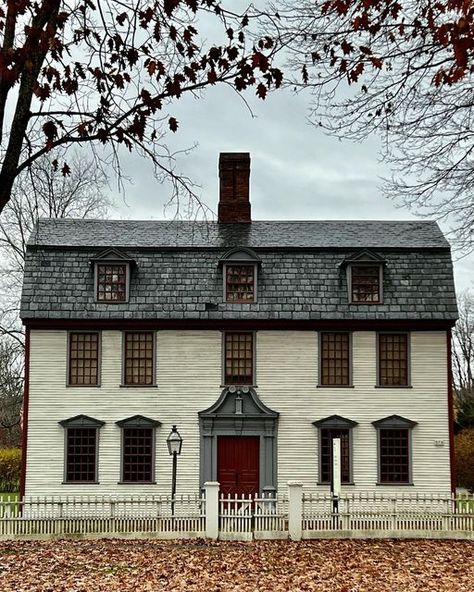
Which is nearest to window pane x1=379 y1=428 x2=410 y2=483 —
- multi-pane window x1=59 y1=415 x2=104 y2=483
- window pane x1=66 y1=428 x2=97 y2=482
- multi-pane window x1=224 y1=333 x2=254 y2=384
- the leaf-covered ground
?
multi-pane window x1=224 y1=333 x2=254 y2=384

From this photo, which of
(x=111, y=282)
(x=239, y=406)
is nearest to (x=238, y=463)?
(x=239, y=406)

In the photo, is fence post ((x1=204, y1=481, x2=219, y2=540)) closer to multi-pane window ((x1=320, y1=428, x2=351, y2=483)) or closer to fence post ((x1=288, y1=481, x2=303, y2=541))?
fence post ((x1=288, y1=481, x2=303, y2=541))

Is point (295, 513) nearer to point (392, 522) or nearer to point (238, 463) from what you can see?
point (392, 522)

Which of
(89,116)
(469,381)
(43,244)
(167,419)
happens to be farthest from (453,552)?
(469,381)

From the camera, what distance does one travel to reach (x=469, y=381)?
213ft

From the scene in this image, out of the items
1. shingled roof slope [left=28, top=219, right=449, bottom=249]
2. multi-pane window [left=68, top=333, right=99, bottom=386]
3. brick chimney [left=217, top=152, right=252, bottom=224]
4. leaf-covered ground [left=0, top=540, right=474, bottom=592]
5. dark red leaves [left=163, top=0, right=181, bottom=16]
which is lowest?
leaf-covered ground [left=0, top=540, right=474, bottom=592]

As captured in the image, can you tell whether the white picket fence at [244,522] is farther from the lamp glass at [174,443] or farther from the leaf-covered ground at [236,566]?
the lamp glass at [174,443]

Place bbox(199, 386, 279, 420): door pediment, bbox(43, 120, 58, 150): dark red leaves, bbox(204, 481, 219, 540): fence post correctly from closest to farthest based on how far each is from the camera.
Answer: bbox(43, 120, 58, 150): dark red leaves
bbox(204, 481, 219, 540): fence post
bbox(199, 386, 279, 420): door pediment

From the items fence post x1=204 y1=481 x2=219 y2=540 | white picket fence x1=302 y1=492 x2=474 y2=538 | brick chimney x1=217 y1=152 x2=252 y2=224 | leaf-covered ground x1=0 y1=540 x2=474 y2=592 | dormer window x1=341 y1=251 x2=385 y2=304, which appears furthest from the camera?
brick chimney x1=217 y1=152 x2=252 y2=224

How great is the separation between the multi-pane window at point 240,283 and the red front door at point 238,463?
4.05m

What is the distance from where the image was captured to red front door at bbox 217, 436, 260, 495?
2311 cm

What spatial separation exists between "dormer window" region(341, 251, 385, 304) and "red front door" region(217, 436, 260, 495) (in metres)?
5.12

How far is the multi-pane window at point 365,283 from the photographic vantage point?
23.9m

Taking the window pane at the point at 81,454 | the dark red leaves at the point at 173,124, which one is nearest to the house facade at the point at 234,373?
the window pane at the point at 81,454
